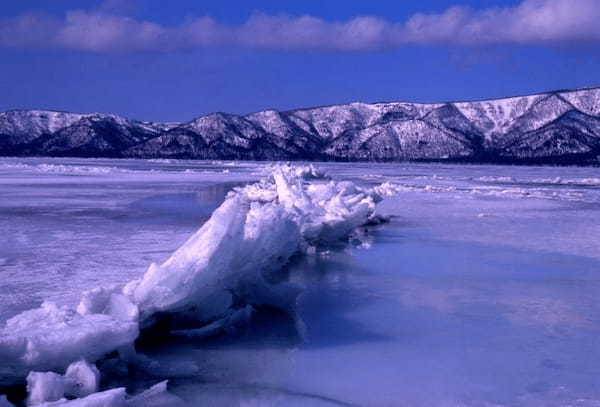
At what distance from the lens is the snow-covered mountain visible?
4535 inches

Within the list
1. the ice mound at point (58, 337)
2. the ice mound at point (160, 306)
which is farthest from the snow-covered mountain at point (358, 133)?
the ice mound at point (58, 337)

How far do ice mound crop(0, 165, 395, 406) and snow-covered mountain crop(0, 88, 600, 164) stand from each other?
97.9 m

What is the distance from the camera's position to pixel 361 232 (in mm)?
9969

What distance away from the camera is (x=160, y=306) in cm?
399

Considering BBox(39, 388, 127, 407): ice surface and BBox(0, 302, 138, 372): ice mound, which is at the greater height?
BBox(0, 302, 138, 372): ice mound

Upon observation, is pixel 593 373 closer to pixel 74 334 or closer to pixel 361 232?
pixel 74 334

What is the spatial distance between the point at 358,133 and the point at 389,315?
13580 cm

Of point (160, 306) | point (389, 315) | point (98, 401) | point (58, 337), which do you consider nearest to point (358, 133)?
point (389, 315)

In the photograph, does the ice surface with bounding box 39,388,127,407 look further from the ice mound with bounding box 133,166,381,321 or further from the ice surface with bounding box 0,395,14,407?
the ice mound with bounding box 133,166,381,321

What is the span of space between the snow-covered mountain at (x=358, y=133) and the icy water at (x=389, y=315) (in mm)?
94657

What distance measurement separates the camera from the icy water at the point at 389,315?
3.46 metres

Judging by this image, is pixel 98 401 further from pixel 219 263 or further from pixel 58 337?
pixel 219 263

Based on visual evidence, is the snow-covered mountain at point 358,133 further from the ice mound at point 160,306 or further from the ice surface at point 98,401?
the ice surface at point 98,401

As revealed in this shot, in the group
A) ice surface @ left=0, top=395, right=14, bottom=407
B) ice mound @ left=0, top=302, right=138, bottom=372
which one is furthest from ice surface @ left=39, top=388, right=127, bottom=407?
ice mound @ left=0, top=302, right=138, bottom=372
